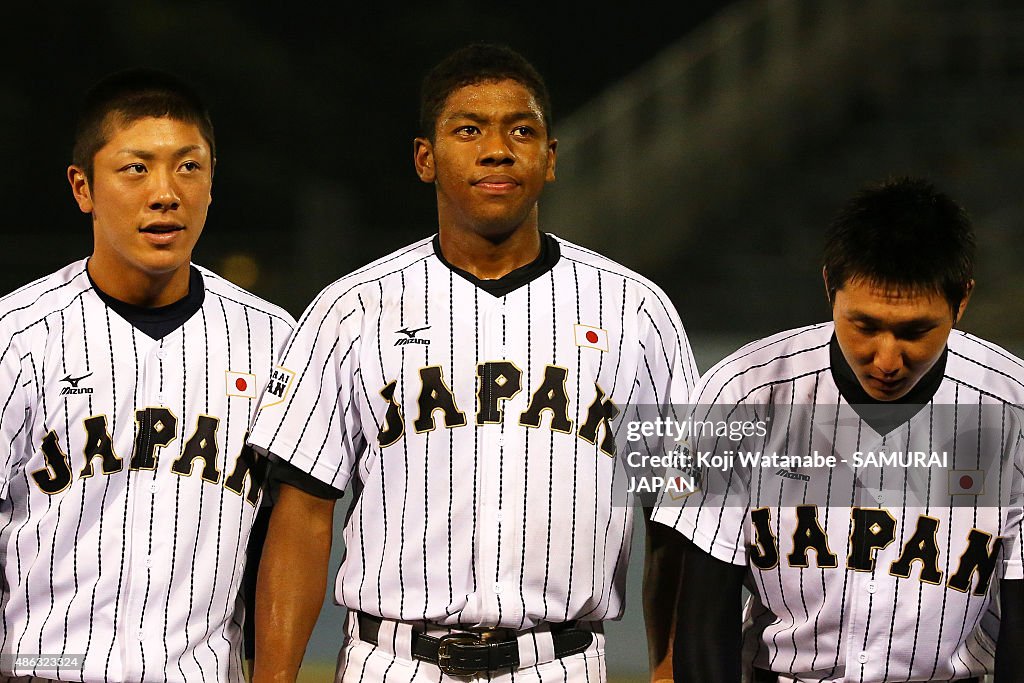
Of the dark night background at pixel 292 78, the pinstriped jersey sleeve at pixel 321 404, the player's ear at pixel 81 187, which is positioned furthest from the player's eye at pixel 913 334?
the dark night background at pixel 292 78

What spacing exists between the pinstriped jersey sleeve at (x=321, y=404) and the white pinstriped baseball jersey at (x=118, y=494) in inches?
3.9

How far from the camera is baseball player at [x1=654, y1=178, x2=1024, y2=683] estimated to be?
183 centimetres

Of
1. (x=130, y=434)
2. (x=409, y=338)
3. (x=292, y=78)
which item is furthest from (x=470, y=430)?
(x=292, y=78)

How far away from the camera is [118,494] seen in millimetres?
2008

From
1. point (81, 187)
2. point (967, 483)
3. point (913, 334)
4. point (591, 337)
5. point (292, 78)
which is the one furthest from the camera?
point (292, 78)

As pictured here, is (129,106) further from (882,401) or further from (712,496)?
(882,401)

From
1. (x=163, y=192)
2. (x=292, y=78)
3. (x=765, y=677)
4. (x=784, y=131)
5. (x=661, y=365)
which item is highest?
(x=292, y=78)

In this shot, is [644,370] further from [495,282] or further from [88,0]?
[88,0]

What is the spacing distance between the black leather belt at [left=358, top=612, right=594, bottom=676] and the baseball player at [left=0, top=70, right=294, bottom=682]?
294 millimetres

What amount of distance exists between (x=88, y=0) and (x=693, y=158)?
3.64 meters

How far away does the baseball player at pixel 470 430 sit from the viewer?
1933 mm

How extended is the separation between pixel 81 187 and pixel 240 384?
39 centimetres

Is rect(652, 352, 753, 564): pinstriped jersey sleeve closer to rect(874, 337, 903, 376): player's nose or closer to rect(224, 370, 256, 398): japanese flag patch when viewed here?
rect(874, 337, 903, 376): player's nose

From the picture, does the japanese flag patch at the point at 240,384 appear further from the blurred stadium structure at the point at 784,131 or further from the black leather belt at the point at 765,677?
the blurred stadium structure at the point at 784,131
